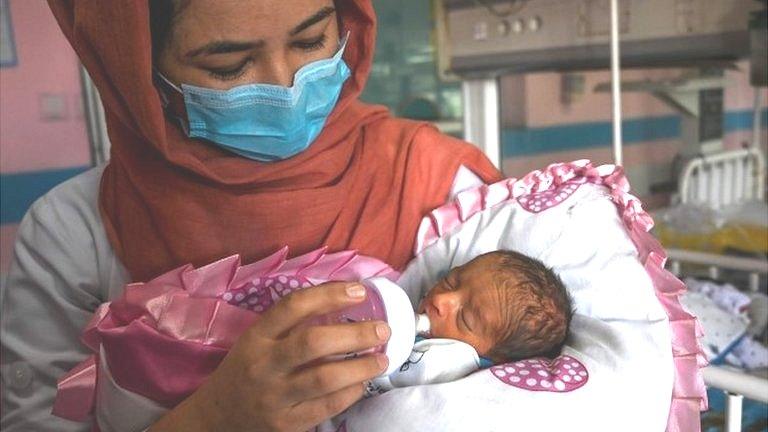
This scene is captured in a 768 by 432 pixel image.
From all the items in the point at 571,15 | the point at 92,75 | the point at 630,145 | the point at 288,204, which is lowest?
the point at 630,145

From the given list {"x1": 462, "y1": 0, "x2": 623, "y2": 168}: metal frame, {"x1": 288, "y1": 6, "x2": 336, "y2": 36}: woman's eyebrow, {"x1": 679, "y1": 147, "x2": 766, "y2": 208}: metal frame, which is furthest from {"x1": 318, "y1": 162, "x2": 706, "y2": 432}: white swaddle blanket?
{"x1": 679, "y1": 147, "x2": 766, "y2": 208}: metal frame

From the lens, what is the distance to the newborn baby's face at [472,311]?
102 cm

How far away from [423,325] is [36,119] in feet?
8.68

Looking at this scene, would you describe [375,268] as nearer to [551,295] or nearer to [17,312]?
[551,295]

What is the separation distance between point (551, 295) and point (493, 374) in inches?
6.8

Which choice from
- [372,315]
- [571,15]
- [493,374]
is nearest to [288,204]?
[372,315]

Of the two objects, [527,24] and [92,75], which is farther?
[527,24]

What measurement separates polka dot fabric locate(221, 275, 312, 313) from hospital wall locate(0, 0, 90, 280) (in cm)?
229

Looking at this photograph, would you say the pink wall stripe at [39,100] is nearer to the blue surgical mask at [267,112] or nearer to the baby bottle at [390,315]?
the blue surgical mask at [267,112]

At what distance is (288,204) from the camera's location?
1.11m

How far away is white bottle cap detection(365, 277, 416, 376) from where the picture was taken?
86 centimetres

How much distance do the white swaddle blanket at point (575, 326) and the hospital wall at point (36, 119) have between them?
7.91 feet

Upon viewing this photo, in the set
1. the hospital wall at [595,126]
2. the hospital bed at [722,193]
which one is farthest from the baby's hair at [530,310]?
the hospital wall at [595,126]

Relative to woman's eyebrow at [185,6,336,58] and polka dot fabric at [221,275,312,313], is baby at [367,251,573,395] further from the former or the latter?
woman's eyebrow at [185,6,336,58]
